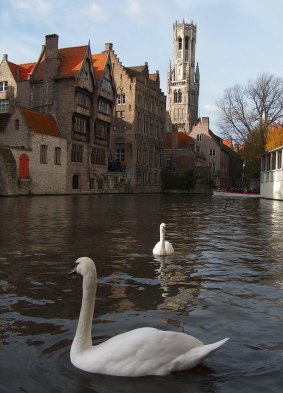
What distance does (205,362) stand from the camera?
468cm

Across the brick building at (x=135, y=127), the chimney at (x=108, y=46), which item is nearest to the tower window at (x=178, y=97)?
the brick building at (x=135, y=127)

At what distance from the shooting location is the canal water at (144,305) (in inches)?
168

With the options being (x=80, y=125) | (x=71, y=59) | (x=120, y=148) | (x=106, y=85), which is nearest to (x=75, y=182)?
(x=80, y=125)

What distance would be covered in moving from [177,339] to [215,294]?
325cm

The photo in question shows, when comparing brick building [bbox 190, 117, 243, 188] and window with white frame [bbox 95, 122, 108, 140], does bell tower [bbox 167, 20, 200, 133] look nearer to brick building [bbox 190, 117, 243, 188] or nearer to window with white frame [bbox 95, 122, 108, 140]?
brick building [bbox 190, 117, 243, 188]

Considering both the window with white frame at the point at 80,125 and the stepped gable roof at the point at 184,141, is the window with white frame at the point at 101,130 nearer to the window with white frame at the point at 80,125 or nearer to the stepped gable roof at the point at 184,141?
the window with white frame at the point at 80,125

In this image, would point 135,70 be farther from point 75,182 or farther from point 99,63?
point 75,182

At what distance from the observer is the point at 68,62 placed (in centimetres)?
5284

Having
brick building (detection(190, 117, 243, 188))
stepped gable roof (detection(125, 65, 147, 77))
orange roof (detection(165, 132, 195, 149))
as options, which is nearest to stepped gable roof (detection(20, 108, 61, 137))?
stepped gable roof (detection(125, 65, 147, 77))

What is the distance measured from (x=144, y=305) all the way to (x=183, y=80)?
13035 centimetres

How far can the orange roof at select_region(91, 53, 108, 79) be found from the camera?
56294 millimetres

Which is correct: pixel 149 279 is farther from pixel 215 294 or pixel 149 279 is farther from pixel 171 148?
pixel 171 148

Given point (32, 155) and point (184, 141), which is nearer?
point (32, 155)

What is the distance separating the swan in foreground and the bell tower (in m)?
126
